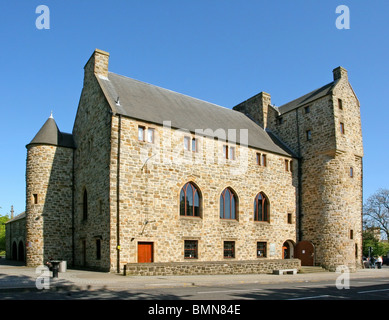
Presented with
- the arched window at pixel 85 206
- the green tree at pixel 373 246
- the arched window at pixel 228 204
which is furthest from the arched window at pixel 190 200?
the green tree at pixel 373 246

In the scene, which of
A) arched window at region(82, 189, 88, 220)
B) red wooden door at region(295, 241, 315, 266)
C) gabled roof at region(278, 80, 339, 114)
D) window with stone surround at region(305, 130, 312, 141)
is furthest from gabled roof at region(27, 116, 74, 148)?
red wooden door at region(295, 241, 315, 266)

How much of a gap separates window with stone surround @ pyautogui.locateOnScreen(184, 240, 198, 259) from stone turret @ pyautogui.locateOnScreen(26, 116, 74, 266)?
886 centimetres

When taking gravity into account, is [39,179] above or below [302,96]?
below

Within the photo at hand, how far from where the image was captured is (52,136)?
2745 cm

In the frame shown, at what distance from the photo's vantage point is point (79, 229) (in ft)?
84.1

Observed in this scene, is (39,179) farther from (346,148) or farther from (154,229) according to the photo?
(346,148)

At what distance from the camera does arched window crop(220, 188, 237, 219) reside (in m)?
26.3

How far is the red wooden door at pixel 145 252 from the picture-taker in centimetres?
2162

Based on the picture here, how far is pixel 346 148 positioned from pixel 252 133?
7919mm

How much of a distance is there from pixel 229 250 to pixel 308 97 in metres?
16.7

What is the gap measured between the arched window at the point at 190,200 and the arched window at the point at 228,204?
87.9 inches

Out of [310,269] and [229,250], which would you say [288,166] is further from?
Answer: [229,250]
